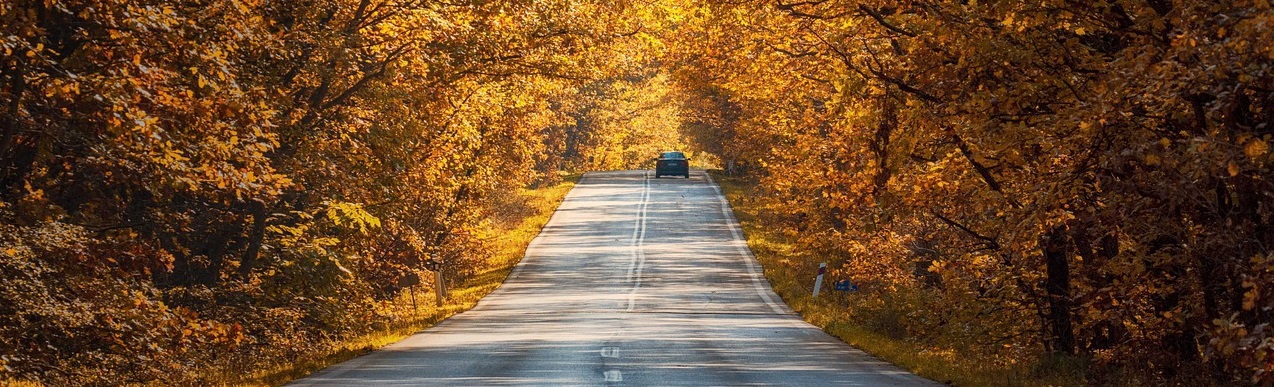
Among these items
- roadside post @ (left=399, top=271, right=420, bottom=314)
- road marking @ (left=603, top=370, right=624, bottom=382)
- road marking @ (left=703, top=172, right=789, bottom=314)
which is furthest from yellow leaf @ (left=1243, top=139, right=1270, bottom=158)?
roadside post @ (left=399, top=271, right=420, bottom=314)

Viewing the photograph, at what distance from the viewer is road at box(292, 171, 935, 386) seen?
1485 centimetres

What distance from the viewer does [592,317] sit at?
85.8 ft

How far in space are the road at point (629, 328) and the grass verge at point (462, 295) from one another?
406 millimetres

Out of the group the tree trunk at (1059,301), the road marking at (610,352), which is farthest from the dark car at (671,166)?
the tree trunk at (1059,301)

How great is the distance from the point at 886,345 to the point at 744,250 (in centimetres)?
2301

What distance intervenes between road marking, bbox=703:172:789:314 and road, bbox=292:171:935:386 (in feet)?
0.21

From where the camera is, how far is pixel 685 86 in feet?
79.9

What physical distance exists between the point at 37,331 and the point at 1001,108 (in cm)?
994

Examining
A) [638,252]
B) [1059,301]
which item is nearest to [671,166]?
[638,252]

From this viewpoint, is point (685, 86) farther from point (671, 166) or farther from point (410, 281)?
point (671, 166)

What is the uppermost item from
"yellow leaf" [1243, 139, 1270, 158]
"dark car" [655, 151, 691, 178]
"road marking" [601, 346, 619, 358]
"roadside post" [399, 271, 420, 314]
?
"dark car" [655, 151, 691, 178]

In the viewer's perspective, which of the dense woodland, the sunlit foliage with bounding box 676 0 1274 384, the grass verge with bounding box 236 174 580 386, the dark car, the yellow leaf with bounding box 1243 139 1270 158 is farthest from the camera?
the dark car

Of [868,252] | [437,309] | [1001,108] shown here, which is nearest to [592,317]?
[437,309]

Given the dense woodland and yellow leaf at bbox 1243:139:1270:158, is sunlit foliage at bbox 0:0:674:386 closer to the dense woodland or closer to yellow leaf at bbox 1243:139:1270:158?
the dense woodland
